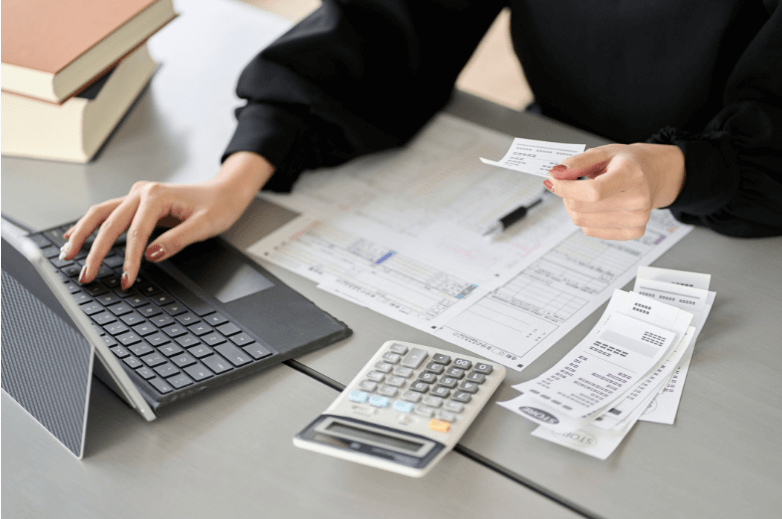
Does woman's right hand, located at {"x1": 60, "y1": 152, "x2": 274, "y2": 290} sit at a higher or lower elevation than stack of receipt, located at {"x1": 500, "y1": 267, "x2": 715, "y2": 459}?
higher

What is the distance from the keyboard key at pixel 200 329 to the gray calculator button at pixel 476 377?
0.26 meters

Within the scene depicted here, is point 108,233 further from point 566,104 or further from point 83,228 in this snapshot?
point 566,104

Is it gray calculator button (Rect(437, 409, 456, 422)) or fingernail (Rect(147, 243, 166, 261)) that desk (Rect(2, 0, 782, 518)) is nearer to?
gray calculator button (Rect(437, 409, 456, 422))

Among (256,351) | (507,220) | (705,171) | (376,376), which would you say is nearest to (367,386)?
(376,376)

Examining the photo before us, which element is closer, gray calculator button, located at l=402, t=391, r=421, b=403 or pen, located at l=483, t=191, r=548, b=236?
gray calculator button, located at l=402, t=391, r=421, b=403

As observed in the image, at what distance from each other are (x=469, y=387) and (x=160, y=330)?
12.1 inches

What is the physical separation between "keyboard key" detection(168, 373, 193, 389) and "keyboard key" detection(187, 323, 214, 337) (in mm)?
64

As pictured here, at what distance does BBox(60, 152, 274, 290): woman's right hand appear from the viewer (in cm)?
77

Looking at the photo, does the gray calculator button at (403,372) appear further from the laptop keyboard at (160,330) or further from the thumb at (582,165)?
the thumb at (582,165)

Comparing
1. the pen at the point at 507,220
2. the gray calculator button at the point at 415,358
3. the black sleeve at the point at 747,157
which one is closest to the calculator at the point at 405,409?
the gray calculator button at the point at 415,358

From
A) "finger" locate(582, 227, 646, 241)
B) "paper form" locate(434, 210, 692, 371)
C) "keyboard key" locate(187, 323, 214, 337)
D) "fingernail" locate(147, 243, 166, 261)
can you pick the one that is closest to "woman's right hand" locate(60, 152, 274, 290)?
"fingernail" locate(147, 243, 166, 261)

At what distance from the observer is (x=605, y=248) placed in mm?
829

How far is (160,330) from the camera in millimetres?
687

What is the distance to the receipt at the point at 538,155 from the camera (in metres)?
0.65
